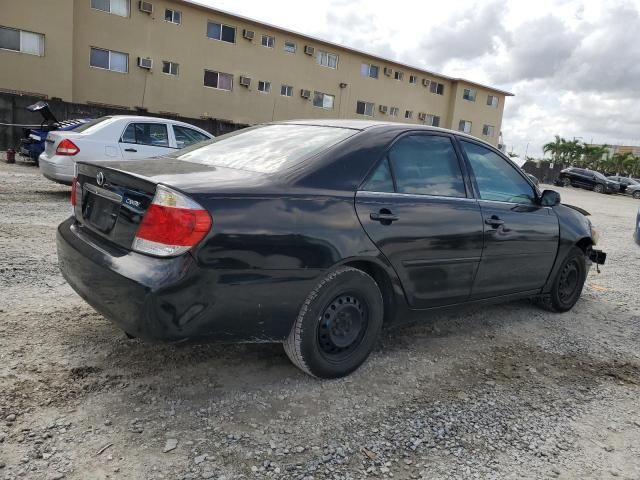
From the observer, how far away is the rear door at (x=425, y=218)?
10.3 feet

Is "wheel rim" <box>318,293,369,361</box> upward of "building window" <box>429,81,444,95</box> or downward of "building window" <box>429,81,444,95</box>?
downward

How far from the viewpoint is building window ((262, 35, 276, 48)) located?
26.2 meters

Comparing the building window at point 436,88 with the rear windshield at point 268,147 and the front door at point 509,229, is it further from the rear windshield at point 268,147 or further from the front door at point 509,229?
the rear windshield at point 268,147

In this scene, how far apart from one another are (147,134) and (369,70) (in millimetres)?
24516

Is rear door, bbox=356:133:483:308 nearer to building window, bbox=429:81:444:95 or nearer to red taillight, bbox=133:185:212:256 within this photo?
red taillight, bbox=133:185:212:256

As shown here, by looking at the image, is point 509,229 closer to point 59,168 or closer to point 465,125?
point 59,168

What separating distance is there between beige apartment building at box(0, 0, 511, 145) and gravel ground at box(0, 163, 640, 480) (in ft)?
63.7

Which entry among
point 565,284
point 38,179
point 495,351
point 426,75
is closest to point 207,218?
point 495,351

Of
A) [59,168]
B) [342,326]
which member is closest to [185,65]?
[59,168]

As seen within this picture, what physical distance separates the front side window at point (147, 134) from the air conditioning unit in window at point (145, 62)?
15.2 meters

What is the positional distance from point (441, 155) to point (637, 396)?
211 centimetres

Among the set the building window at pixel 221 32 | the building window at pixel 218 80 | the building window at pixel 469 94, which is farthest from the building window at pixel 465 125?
the building window at pixel 221 32

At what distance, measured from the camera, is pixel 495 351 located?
388cm

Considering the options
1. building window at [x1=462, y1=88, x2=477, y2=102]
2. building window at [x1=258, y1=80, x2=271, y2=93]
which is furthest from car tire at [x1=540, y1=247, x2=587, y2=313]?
building window at [x1=462, y1=88, x2=477, y2=102]
